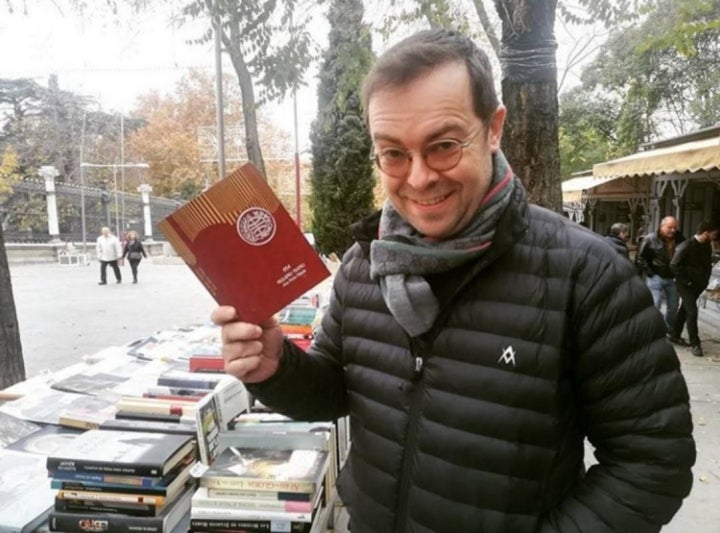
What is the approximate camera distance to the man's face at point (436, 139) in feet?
3.68

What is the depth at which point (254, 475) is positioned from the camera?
1.81 metres

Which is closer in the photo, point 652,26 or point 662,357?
point 662,357

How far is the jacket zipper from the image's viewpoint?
1.27 meters

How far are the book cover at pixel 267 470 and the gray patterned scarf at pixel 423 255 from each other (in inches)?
32.7

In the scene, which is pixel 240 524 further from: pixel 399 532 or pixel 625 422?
pixel 625 422

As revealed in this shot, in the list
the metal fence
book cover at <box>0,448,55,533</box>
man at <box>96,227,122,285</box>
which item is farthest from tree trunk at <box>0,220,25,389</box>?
the metal fence

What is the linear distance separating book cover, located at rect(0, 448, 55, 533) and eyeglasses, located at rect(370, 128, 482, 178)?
1714mm

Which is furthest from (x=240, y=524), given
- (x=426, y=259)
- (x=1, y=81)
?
(x=1, y=81)

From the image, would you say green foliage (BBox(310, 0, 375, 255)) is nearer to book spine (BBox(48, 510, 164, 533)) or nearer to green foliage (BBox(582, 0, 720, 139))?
green foliage (BBox(582, 0, 720, 139))

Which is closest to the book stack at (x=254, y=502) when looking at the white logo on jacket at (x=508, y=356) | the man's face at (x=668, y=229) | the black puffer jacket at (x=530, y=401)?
the black puffer jacket at (x=530, y=401)

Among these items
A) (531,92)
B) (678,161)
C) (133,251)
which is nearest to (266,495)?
(531,92)

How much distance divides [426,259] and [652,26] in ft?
19.7

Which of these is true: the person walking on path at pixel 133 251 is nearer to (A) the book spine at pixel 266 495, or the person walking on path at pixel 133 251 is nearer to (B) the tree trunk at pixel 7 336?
(B) the tree trunk at pixel 7 336

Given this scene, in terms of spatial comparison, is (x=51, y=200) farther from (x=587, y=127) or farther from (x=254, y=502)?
(x=254, y=502)
